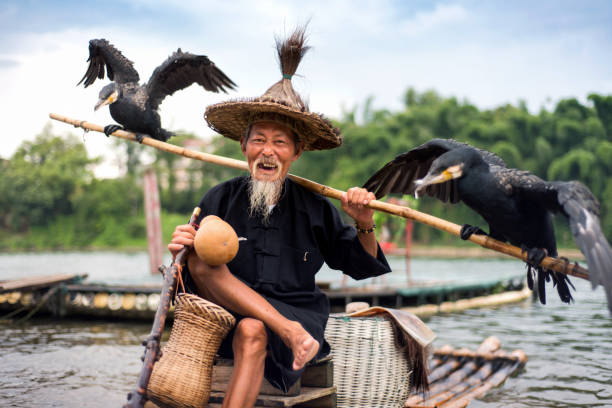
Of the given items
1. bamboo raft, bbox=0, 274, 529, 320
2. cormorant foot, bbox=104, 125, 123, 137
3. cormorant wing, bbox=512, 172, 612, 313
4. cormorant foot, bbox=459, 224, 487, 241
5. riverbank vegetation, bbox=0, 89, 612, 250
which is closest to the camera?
cormorant wing, bbox=512, 172, 612, 313

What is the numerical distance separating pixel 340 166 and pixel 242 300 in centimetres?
3775

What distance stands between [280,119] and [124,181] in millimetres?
49798

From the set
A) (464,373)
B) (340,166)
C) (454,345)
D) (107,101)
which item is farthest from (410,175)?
(340,166)

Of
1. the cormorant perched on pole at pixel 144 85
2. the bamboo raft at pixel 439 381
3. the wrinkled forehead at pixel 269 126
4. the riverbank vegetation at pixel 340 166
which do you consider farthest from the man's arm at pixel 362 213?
the riverbank vegetation at pixel 340 166

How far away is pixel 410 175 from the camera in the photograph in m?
3.05

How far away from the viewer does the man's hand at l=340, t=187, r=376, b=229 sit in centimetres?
268

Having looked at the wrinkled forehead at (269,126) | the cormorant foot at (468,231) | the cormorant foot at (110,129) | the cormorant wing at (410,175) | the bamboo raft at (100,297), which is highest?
the cormorant foot at (110,129)

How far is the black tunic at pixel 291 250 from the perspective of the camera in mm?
2602

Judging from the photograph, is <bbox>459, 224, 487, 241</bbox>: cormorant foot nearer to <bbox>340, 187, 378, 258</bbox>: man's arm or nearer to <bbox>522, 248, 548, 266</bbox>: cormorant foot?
<bbox>522, 248, 548, 266</bbox>: cormorant foot

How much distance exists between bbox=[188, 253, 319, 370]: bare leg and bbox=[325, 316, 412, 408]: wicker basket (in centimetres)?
80

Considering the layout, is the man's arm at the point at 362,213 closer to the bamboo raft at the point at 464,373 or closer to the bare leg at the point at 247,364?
the bare leg at the point at 247,364

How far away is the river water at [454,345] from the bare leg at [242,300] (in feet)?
7.02

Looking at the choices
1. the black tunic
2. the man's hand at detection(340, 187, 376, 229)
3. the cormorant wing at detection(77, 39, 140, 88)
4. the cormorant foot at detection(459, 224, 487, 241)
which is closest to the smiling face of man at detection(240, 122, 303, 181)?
the black tunic

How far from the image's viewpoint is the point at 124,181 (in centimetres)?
5000
